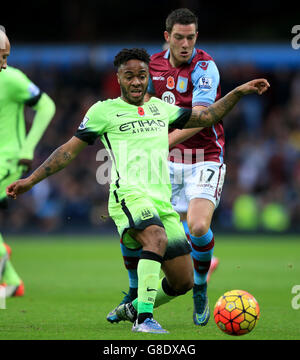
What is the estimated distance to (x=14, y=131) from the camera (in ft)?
27.7

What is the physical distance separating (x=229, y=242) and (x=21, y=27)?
425 inches

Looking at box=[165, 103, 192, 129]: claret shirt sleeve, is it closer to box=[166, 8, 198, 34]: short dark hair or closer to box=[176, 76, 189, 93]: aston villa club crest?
box=[176, 76, 189, 93]: aston villa club crest

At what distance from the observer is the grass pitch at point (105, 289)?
19.7ft

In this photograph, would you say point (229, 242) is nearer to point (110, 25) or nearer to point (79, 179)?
point (79, 179)

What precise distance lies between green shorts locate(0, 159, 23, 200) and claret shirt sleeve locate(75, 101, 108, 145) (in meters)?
2.39

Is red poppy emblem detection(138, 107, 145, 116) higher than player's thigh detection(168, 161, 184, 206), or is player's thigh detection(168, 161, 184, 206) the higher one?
red poppy emblem detection(138, 107, 145, 116)

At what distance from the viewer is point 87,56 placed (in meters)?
21.0

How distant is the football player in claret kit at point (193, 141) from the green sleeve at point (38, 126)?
145 cm

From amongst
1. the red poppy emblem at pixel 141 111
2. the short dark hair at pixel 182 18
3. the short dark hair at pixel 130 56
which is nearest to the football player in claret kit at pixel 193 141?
the short dark hair at pixel 182 18

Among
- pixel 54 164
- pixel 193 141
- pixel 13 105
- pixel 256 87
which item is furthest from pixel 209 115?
pixel 13 105

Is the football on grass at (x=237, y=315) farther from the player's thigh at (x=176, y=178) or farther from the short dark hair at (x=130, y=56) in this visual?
the short dark hair at (x=130, y=56)

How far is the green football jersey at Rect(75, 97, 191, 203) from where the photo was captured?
604 centimetres

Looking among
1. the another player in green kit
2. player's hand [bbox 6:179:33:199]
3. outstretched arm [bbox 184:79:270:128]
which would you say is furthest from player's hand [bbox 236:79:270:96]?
player's hand [bbox 6:179:33:199]

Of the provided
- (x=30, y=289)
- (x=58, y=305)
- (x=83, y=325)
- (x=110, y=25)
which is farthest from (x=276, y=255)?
(x=110, y=25)
